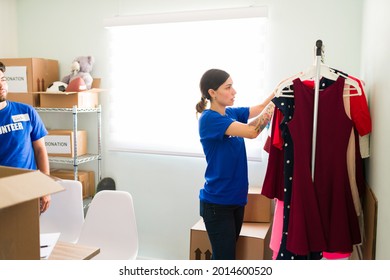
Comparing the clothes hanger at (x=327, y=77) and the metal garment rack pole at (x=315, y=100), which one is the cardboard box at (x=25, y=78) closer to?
the clothes hanger at (x=327, y=77)

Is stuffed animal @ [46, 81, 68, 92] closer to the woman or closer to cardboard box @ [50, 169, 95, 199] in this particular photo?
cardboard box @ [50, 169, 95, 199]

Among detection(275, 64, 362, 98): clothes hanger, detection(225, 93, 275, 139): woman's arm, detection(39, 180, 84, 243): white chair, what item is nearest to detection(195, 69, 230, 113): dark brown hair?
detection(225, 93, 275, 139): woman's arm

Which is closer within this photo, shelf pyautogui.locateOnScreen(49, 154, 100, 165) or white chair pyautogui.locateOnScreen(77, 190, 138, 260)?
white chair pyautogui.locateOnScreen(77, 190, 138, 260)

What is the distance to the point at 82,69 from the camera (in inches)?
132

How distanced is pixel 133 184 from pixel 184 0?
5.53ft

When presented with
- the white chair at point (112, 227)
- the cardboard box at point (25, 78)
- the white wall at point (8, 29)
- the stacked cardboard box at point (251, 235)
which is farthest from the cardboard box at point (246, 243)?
the white wall at point (8, 29)

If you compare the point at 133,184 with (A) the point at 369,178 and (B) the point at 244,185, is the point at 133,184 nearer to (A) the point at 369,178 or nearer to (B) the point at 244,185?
(B) the point at 244,185

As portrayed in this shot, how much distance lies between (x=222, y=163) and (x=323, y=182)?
0.64m

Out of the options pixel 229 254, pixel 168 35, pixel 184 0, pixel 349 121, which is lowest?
pixel 229 254

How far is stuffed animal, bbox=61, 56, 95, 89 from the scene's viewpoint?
3.31 metres

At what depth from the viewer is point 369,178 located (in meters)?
1.79

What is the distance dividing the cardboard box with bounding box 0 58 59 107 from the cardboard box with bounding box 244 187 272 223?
82.8 inches

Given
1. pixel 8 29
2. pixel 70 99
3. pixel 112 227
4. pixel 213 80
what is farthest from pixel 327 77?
pixel 8 29
